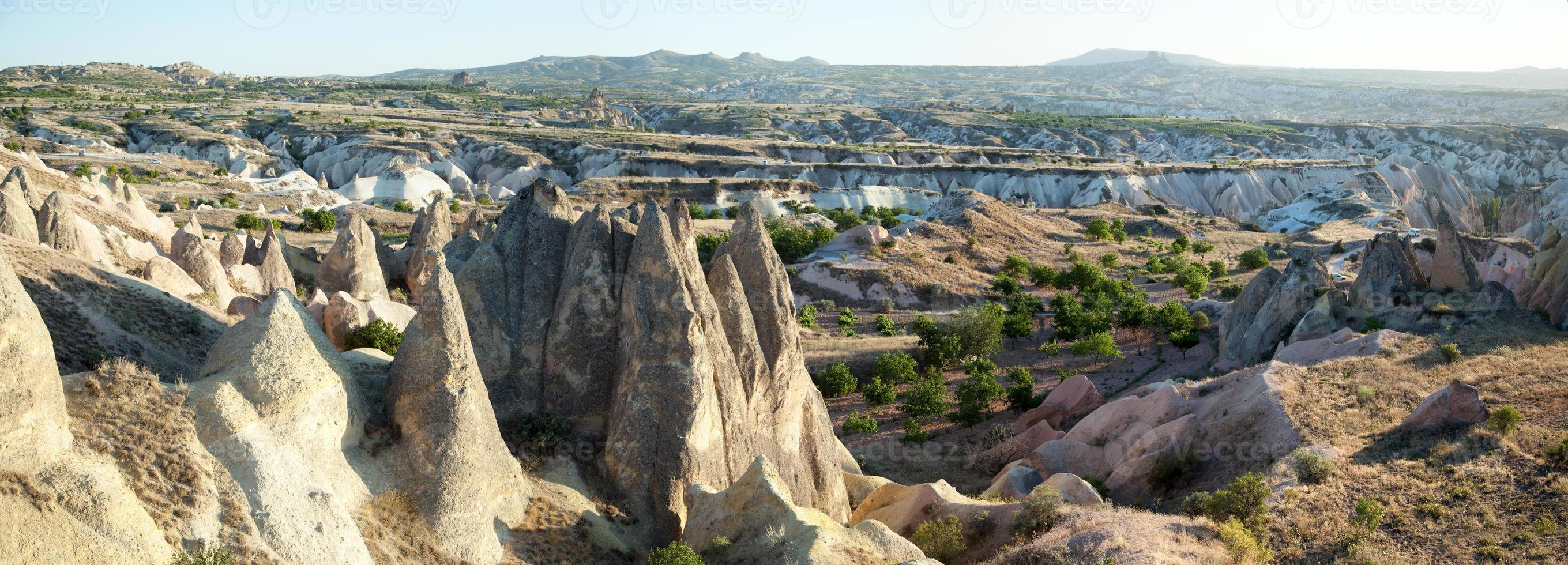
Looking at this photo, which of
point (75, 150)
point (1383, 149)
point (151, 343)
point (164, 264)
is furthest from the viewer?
point (1383, 149)

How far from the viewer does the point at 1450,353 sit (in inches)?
1046

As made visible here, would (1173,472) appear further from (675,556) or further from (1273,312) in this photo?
(1273,312)

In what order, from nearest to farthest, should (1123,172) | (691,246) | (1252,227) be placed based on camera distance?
1. (691,246)
2. (1252,227)
3. (1123,172)

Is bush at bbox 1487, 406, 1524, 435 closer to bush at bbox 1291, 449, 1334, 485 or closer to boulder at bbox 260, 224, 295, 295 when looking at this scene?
bush at bbox 1291, 449, 1334, 485

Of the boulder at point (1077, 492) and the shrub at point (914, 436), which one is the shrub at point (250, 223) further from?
the boulder at point (1077, 492)

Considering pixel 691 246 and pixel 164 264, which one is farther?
pixel 164 264

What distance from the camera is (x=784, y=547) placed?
14.4 meters

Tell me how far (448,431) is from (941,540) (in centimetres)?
957

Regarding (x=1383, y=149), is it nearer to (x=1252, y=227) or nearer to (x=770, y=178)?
(x=1252, y=227)

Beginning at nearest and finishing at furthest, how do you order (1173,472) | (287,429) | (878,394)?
(287,429), (1173,472), (878,394)

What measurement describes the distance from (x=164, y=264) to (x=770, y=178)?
71894mm

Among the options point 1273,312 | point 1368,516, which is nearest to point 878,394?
point 1273,312

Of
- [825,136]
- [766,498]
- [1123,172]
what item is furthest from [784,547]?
[825,136]

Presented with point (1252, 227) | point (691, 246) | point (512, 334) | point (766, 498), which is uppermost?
point (691, 246)
